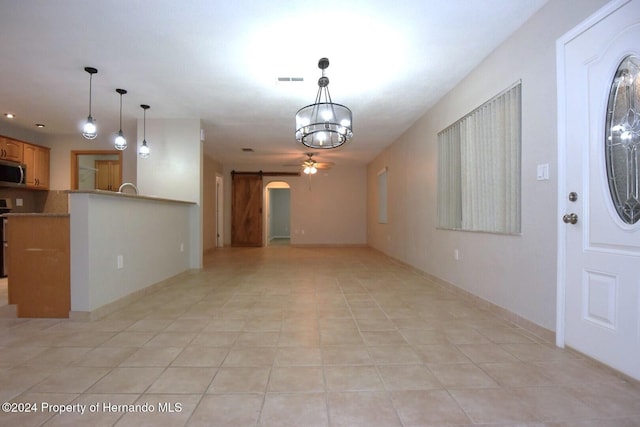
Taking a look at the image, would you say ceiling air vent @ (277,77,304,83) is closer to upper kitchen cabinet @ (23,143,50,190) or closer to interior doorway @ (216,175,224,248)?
upper kitchen cabinet @ (23,143,50,190)

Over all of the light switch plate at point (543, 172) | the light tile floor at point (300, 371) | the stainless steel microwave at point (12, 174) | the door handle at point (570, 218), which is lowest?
the light tile floor at point (300, 371)

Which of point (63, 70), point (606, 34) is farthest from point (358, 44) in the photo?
point (63, 70)

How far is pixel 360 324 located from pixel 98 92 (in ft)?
13.9

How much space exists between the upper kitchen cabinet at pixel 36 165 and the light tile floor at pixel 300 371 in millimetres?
4149

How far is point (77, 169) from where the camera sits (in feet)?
19.8

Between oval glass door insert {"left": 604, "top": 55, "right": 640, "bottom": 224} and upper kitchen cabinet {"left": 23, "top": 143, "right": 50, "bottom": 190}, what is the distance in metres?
7.69

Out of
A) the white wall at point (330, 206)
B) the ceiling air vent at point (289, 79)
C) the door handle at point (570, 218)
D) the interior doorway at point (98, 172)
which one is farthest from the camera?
the white wall at point (330, 206)

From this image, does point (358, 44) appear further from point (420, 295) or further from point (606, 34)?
point (420, 295)

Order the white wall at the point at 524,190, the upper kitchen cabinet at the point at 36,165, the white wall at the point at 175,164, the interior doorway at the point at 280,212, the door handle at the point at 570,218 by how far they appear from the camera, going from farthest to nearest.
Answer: the interior doorway at the point at 280,212, the upper kitchen cabinet at the point at 36,165, the white wall at the point at 175,164, the white wall at the point at 524,190, the door handle at the point at 570,218

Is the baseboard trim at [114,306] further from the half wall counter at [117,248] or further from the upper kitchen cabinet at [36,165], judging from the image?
the upper kitchen cabinet at [36,165]

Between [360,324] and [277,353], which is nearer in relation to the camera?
[277,353]

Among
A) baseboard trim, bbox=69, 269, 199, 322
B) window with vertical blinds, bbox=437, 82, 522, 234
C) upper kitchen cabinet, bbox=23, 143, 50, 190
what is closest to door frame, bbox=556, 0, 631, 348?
window with vertical blinds, bbox=437, 82, 522, 234

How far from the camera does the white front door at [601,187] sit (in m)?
1.64

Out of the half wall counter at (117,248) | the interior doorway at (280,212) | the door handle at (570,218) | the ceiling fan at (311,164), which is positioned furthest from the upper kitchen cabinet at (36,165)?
the interior doorway at (280,212)
